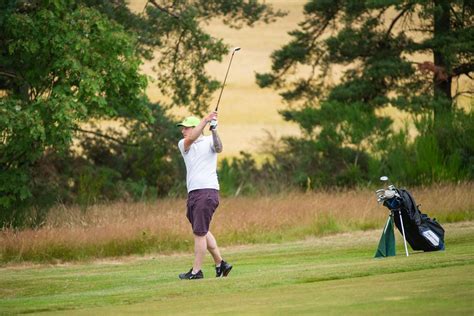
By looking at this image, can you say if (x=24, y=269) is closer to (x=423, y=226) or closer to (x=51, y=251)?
(x=51, y=251)

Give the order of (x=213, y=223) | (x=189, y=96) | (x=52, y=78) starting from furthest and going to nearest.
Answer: (x=189, y=96) < (x=52, y=78) < (x=213, y=223)

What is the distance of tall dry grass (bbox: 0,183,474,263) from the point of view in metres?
20.0

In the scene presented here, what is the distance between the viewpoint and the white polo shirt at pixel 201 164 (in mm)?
13688

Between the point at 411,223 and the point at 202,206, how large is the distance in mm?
3300

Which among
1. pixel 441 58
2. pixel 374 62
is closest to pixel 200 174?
pixel 441 58

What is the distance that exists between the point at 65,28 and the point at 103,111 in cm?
302

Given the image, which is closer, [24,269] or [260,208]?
[24,269]

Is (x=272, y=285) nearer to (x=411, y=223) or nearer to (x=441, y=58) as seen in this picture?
(x=411, y=223)

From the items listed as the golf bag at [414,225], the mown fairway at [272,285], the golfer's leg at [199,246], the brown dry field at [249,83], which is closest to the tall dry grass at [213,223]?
the mown fairway at [272,285]

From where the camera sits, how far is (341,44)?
42375 mm

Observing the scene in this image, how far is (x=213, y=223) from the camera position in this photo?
22406 mm

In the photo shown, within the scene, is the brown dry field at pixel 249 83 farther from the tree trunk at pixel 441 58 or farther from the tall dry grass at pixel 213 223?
the tall dry grass at pixel 213 223

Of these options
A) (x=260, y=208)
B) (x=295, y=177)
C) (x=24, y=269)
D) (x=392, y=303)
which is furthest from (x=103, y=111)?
(x=392, y=303)

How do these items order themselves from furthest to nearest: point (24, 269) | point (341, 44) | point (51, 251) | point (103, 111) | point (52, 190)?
point (341, 44)
point (52, 190)
point (103, 111)
point (51, 251)
point (24, 269)
